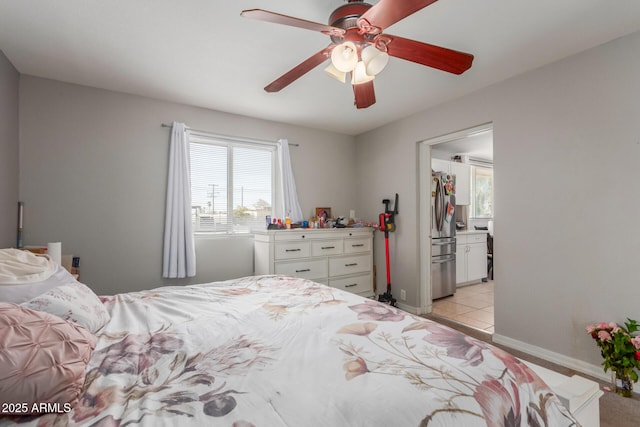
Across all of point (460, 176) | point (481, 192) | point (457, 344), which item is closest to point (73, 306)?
point (457, 344)

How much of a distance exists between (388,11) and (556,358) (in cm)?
294

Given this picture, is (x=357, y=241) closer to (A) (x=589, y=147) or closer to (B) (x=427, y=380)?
(A) (x=589, y=147)

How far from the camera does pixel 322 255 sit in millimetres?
3811

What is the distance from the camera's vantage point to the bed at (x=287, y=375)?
73 cm

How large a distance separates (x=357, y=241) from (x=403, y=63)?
2.32 m

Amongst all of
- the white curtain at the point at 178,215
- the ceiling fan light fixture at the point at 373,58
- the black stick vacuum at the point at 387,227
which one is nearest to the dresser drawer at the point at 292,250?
the white curtain at the point at 178,215

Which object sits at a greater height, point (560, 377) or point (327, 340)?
point (327, 340)

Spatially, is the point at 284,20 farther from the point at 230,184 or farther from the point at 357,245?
the point at 357,245

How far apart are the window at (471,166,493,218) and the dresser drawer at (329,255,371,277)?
10.2 ft

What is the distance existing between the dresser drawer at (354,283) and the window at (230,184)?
126cm

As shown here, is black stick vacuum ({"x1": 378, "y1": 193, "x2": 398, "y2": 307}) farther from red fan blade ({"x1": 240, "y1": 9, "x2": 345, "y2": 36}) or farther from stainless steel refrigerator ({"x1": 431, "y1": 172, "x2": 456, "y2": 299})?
red fan blade ({"x1": 240, "y1": 9, "x2": 345, "y2": 36})

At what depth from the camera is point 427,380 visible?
85 centimetres

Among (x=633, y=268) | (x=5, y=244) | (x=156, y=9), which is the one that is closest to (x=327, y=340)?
(x=156, y=9)

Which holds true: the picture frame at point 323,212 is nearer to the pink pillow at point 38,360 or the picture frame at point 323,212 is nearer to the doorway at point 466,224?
the doorway at point 466,224
